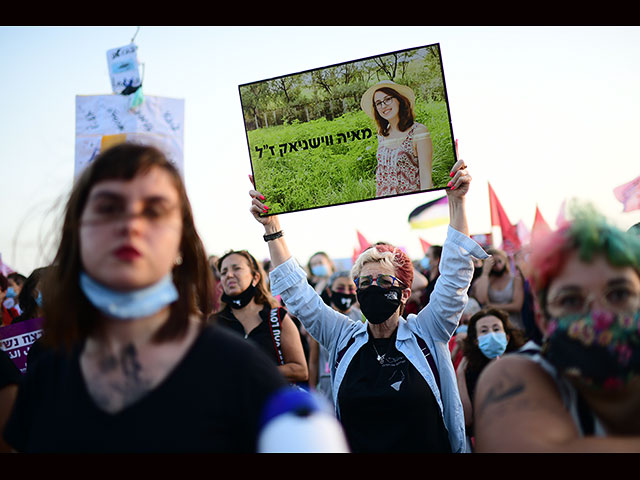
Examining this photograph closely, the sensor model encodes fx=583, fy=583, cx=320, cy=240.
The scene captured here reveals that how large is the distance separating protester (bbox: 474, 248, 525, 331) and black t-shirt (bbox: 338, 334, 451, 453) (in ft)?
14.2

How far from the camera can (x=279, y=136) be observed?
142 inches

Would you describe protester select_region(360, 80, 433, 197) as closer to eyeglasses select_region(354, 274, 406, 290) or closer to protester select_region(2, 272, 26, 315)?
eyeglasses select_region(354, 274, 406, 290)

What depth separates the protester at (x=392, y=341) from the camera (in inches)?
120

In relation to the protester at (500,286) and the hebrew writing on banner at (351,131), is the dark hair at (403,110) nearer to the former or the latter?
the hebrew writing on banner at (351,131)

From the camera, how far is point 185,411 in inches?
58.7

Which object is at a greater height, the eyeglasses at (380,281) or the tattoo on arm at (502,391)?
the eyeglasses at (380,281)

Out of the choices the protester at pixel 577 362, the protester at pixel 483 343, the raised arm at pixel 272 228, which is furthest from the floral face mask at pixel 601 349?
the protester at pixel 483 343

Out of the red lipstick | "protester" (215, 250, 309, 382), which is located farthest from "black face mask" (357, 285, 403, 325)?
the red lipstick

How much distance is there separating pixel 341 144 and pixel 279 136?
400mm

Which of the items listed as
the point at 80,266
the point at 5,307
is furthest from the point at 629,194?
the point at 5,307

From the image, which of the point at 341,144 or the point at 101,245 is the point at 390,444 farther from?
the point at 101,245

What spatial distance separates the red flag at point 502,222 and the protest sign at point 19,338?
6614 millimetres

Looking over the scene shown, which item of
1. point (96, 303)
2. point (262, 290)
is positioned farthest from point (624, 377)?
point (262, 290)

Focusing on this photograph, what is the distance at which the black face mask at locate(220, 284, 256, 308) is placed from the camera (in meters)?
5.16
